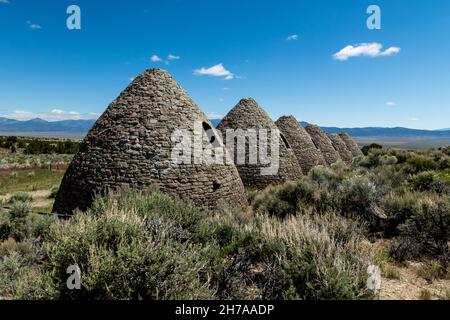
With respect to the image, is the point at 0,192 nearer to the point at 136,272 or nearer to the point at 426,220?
the point at 136,272

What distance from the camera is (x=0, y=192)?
1930 cm

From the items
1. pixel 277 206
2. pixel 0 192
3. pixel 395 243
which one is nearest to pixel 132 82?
pixel 277 206

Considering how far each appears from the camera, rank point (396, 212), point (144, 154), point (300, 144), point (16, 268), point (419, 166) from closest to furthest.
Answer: point (16, 268)
point (396, 212)
point (144, 154)
point (419, 166)
point (300, 144)

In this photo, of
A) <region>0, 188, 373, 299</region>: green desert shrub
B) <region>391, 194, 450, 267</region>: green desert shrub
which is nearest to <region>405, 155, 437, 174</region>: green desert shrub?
<region>391, 194, 450, 267</region>: green desert shrub

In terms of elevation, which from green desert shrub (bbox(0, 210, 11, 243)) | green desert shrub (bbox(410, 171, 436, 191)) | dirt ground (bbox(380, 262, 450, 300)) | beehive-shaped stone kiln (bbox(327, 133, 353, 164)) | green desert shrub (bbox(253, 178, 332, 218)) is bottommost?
dirt ground (bbox(380, 262, 450, 300))

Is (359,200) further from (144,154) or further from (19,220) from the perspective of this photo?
(19,220)

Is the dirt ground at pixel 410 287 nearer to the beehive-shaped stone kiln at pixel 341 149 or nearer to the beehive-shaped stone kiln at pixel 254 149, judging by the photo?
the beehive-shaped stone kiln at pixel 254 149

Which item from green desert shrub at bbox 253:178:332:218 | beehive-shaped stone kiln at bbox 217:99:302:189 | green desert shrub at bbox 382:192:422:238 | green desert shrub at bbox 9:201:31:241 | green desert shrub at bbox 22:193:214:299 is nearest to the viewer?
green desert shrub at bbox 22:193:214:299

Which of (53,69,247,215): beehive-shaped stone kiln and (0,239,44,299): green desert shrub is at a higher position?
(53,69,247,215): beehive-shaped stone kiln

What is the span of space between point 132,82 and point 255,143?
7661mm

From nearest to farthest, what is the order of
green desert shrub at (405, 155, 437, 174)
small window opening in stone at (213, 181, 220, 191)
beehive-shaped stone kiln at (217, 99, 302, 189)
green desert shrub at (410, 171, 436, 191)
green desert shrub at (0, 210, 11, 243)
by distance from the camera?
green desert shrub at (0, 210, 11, 243)
small window opening in stone at (213, 181, 220, 191)
green desert shrub at (410, 171, 436, 191)
beehive-shaped stone kiln at (217, 99, 302, 189)
green desert shrub at (405, 155, 437, 174)

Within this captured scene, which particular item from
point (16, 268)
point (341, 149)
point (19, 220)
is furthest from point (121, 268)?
point (341, 149)

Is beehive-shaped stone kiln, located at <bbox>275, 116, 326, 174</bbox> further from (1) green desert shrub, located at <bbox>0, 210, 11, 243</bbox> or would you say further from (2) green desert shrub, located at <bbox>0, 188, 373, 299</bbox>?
(1) green desert shrub, located at <bbox>0, 210, 11, 243</bbox>

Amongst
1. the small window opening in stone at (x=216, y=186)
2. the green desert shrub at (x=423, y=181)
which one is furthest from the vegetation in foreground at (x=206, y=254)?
the green desert shrub at (x=423, y=181)
